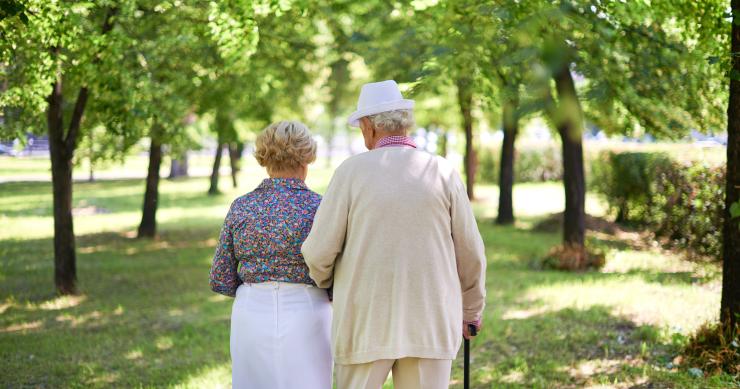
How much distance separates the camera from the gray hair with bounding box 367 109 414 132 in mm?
3338

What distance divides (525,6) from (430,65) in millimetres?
1545

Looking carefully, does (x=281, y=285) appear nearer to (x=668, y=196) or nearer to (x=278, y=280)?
(x=278, y=280)

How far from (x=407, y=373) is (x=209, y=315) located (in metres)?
6.18

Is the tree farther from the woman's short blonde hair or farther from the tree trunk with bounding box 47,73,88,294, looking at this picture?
the woman's short blonde hair

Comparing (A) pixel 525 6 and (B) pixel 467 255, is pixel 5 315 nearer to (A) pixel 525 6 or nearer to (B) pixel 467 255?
(A) pixel 525 6

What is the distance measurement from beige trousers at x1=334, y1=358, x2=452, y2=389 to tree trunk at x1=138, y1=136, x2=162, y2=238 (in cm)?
1374

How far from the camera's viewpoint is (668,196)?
13750 millimetres

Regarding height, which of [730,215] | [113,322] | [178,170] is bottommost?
[113,322]

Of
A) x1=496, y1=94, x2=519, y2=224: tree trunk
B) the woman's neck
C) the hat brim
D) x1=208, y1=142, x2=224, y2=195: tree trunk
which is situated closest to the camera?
the hat brim

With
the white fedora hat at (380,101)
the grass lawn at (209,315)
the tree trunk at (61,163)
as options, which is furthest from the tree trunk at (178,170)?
the white fedora hat at (380,101)

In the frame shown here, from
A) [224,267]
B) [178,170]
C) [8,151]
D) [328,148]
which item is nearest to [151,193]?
[8,151]

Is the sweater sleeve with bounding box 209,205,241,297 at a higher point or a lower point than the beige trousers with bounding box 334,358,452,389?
higher

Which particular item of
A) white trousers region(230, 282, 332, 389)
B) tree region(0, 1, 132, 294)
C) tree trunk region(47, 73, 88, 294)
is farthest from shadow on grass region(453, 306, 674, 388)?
tree trunk region(47, 73, 88, 294)

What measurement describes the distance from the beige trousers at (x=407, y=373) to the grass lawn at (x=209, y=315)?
9.27 feet
